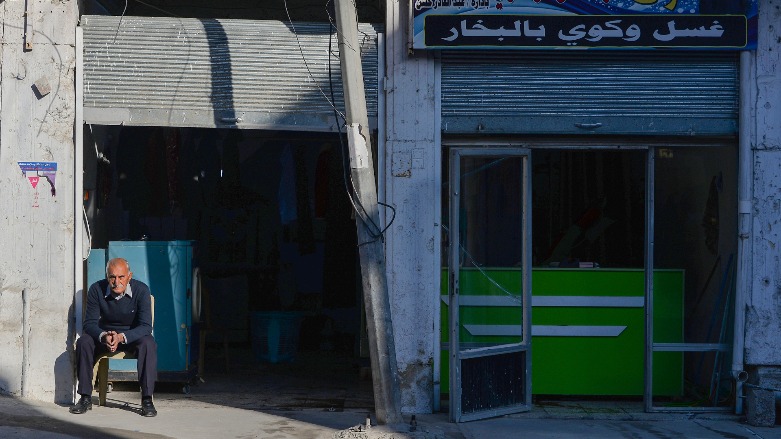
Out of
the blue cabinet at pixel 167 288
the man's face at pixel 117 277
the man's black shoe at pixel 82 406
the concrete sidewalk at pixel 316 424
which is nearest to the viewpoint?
the concrete sidewalk at pixel 316 424

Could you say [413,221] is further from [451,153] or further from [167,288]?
[167,288]

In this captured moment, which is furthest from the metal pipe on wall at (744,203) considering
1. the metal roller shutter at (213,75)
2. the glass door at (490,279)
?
the metal roller shutter at (213,75)

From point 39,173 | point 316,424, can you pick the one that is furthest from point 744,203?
point 39,173

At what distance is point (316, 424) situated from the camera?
7570 millimetres

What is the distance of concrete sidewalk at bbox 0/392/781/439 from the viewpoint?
7066 millimetres

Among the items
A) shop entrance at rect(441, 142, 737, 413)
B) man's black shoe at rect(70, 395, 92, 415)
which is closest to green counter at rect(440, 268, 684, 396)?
shop entrance at rect(441, 142, 737, 413)

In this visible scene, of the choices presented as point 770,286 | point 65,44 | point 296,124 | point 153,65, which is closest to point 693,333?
point 770,286

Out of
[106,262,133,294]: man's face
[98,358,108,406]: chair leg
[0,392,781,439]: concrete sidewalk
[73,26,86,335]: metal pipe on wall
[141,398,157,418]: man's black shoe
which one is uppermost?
[73,26,86,335]: metal pipe on wall

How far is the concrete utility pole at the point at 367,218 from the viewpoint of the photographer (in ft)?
22.6

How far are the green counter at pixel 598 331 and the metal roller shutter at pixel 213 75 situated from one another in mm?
2333

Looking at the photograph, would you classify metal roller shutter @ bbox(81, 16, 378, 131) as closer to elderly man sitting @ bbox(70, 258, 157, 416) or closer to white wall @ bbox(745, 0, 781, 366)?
elderly man sitting @ bbox(70, 258, 157, 416)

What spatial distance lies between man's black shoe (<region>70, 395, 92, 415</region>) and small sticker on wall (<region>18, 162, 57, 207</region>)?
1659 millimetres

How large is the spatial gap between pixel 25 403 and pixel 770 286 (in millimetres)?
6226

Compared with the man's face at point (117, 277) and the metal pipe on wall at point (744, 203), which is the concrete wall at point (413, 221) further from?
the metal pipe on wall at point (744, 203)
